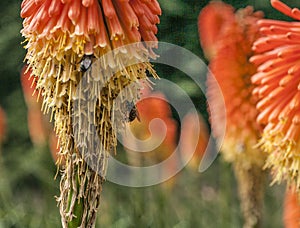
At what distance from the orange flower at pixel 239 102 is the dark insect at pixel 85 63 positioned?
129cm

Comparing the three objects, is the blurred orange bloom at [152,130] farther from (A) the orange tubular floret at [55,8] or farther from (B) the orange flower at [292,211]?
(A) the orange tubular floret at [55,8]

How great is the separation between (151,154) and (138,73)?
1.75 m

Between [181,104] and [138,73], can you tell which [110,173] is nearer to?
[181,104]

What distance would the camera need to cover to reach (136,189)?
141 inches

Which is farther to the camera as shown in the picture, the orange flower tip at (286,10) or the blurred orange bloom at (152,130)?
the blurred orange bloom at (152,130)

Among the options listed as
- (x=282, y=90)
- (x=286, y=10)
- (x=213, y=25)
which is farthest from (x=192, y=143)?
(x=286, y=10)

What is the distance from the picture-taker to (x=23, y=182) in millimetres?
7391

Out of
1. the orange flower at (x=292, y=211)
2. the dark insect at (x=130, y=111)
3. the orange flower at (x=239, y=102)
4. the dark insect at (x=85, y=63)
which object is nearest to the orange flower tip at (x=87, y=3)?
the dark insect at (x=85, y=63)

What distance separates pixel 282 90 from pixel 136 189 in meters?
1.36

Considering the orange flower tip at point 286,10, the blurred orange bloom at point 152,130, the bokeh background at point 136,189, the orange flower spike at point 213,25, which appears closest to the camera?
the orange flower tip at point 286,10

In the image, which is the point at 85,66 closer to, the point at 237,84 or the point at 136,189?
the point at 237,84

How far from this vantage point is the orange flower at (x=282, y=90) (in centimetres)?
229

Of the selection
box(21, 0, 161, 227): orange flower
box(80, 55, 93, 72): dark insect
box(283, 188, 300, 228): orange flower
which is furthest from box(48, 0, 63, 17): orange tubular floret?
box(283, 188, 300, 228): orange flower

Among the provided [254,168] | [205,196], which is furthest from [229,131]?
[205,196]
